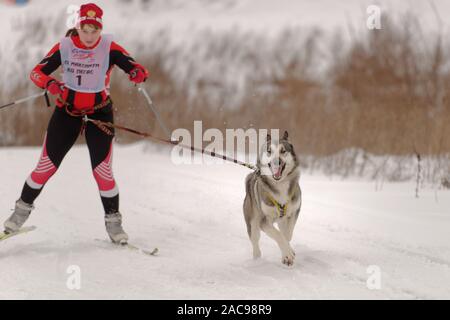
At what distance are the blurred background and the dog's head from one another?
8.03 feet

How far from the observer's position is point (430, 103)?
8.36 metres

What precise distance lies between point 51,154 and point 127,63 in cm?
87

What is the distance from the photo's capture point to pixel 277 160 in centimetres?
399

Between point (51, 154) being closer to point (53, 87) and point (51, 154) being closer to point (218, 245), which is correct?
point (53, 87)

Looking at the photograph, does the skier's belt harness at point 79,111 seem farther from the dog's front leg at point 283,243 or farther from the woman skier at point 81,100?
the dog's front leg at point 283,243

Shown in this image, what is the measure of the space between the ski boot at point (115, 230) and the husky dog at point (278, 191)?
42.8 inches

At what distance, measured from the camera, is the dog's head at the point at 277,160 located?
3.97m

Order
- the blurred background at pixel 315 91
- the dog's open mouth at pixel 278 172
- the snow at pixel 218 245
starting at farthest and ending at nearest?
1. the blurred background at pixel 315 91
2. the dog's open mouth at pixel 278 172
3. the snow at pixel 218 245

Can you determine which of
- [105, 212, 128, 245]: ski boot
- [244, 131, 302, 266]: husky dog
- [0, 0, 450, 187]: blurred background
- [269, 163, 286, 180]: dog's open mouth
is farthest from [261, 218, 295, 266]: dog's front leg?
[0, 0, 450, 187]: blurred background

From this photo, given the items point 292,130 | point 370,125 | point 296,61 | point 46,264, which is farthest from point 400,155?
point 296,61

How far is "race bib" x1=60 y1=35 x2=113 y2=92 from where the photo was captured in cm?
Answer: 432

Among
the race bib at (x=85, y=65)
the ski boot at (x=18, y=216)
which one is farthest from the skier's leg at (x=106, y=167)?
the ski boot at (x=18, y=216)

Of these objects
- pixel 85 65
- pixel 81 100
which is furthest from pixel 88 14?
pixel 81 100
